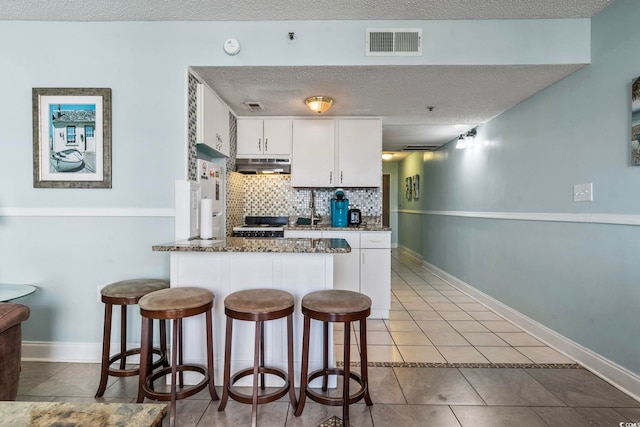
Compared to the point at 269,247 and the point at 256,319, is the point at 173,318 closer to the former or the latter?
the point at 256,319

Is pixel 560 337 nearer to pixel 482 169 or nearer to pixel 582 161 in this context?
pixel 582 161

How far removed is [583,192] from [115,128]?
354 centimetres

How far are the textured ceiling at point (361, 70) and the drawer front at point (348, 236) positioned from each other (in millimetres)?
1352

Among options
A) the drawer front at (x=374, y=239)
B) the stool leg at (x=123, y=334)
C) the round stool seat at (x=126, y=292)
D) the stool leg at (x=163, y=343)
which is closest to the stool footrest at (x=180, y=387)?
the stool leg at (x=163, y=343)

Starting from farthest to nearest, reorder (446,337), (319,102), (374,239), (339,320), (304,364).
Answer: (374,239) < (319,102) < (446,337) < (304,364) < (339,320)

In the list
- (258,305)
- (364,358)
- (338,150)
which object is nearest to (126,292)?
(258,305)

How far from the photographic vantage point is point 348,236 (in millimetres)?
3441

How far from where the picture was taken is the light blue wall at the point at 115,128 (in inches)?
94.7

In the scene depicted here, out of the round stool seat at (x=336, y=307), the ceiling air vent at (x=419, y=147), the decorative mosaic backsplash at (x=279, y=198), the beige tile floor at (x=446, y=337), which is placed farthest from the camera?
the ceiling air vent at (x=419, y=147)

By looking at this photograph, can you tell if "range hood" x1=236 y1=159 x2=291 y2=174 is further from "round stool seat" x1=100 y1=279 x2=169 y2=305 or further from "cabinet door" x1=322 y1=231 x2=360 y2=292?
"round stool seat" x1=100 y1=279 x2=169 y2=305

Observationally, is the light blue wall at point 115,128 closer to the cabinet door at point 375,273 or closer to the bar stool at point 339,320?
the bar stool at point 339,320

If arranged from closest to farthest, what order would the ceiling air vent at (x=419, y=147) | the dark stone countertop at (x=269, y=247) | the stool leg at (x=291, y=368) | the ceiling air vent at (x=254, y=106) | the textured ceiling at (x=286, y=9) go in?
the stool leg at (x=291, y=368)
the dark stone countertop at (x=269, y=247)
the textured ceiling at (x=286, y=9)
the ceiling air vent at (x=254, y=106)
the ceiling air vent at (x=419, y=147)

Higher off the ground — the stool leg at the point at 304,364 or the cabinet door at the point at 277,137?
the cabinet door at the point at 277,137

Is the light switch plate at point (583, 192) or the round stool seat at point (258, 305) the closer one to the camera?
the round stool seat at point (258, 305)
